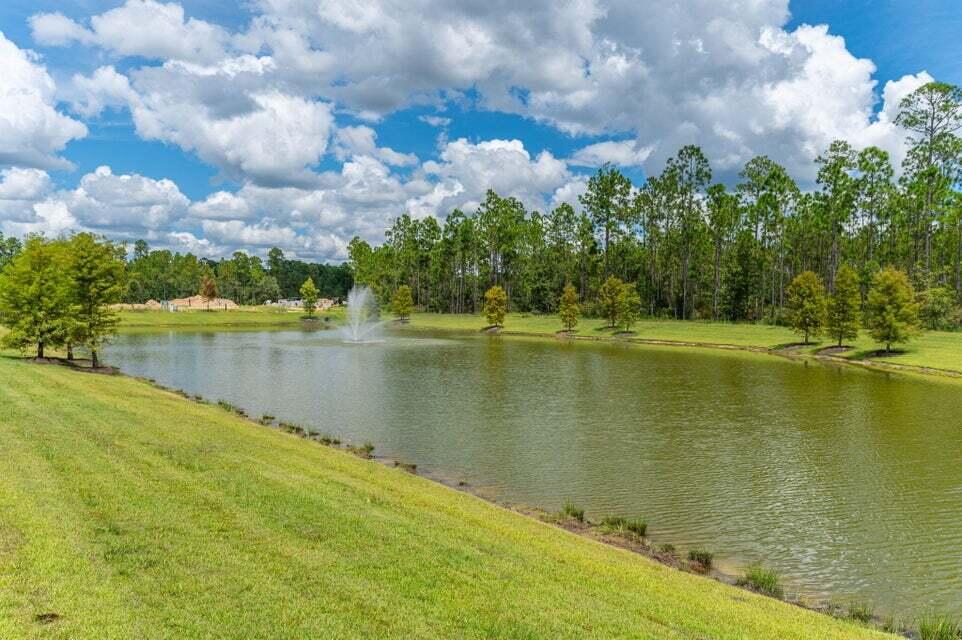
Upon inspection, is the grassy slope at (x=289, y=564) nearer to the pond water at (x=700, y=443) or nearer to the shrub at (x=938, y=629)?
the shrub at (x=938, y=629)

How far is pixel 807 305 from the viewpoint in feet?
197

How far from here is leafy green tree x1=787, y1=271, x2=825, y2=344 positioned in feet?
197

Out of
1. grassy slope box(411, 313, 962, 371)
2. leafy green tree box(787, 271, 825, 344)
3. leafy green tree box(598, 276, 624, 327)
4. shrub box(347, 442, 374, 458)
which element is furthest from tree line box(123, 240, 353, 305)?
shrub box(347, 442, 374, 458)

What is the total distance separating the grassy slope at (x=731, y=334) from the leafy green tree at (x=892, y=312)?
1.71m

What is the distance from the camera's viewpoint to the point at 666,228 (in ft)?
309

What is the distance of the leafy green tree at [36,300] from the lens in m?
31.4

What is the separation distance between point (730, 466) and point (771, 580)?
9.02 meters

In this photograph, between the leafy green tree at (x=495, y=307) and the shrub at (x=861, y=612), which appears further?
the leafy green tree at (x=495, y=307)

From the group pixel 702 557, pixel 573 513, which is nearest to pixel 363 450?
pixel 573 513

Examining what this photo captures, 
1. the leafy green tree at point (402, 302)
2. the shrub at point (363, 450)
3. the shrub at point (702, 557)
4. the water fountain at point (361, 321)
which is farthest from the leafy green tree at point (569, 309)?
the shrub at point (702, 557)

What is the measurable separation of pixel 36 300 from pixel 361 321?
70.0 m

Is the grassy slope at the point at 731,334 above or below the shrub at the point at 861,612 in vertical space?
above

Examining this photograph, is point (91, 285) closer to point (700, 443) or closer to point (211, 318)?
point (700, 443)

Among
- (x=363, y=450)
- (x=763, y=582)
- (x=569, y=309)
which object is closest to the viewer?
(x=763, y=582)
